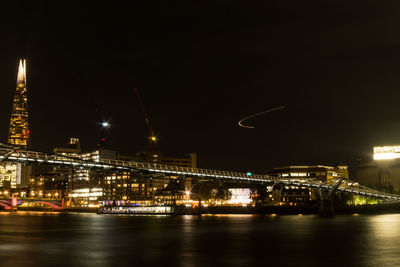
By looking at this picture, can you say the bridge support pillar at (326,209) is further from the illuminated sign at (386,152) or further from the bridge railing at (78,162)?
the illuminated sign at (386,152)

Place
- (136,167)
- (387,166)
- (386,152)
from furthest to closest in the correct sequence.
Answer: (386,152) → (387,166) → (136,167)

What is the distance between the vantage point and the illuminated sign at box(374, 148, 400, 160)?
19588 cm

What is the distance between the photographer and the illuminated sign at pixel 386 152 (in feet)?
643

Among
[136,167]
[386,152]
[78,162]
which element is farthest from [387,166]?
[78,162]

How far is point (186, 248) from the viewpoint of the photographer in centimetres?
3089

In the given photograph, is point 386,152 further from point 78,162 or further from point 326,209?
point 78,162

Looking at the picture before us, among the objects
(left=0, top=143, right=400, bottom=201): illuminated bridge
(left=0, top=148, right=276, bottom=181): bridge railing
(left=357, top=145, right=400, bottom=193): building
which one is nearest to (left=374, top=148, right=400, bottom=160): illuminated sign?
(left=357, top=145, right=400, bottom=193): building

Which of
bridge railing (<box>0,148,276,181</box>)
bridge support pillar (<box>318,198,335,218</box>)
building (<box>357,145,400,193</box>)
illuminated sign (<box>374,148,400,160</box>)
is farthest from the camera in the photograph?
illuminated sign (<box>374,148,400,160</box>)

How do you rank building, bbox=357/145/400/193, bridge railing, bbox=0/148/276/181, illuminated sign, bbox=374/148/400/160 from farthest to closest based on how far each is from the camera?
illuminated sign, bbox=374/148/400/160, building, bbox=357/145/400/193, bridge railing, bbox=0/148/276/181

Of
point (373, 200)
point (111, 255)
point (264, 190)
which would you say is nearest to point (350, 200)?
point (373, 200)

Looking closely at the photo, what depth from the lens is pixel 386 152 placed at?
198 meters

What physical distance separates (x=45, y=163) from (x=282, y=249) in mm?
58048

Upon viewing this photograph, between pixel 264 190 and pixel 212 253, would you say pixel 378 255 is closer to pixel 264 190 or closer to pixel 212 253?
pixel 212 253

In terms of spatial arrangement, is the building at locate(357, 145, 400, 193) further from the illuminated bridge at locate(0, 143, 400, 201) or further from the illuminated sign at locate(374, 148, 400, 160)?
the illuminated bridge at locate(0, 143, 400, 201)
